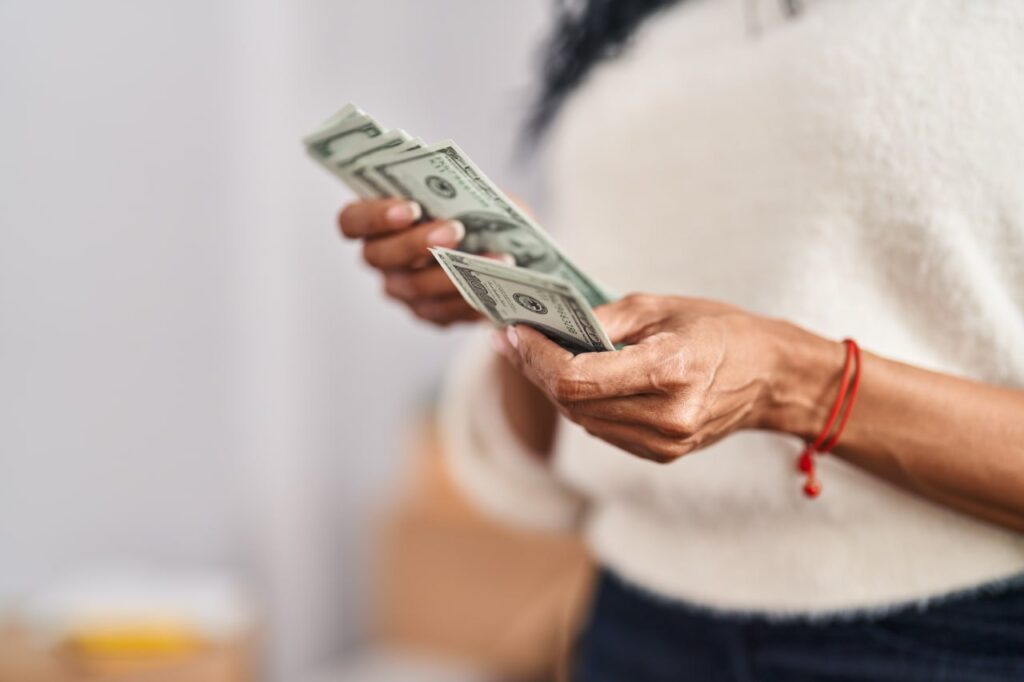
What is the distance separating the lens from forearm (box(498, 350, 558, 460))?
2.95 feet

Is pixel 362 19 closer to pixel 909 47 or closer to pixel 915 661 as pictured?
pixel 909 47

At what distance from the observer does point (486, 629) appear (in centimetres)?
208

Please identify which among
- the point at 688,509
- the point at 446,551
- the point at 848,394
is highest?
the point at 848,394

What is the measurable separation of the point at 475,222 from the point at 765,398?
24 centimetres

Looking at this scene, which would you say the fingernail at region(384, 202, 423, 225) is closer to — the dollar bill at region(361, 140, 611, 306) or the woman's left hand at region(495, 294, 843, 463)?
the dollar bill at region(361, 140, 611, 306)

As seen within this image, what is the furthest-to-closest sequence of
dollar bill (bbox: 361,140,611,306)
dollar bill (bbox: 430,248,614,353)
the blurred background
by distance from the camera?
the blurred background, dollar bill (bbox: 361,140,611,306), dollar bill (bbox: 430,248,614,353)

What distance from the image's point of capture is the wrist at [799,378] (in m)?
0.54

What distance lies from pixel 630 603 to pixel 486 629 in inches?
53.2

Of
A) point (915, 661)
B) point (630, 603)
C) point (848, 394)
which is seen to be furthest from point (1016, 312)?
point (630, 603)

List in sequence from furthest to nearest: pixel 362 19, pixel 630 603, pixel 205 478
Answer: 1. pixel 362 19
2. pixel 205 478
3. pixel 630 603

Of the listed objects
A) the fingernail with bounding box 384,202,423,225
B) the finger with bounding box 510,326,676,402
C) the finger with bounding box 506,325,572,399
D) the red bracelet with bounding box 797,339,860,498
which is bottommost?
the red bracelet with bounding box 797,339,860,498

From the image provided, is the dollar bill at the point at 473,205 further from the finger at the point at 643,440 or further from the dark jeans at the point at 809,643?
the dark jeans at the point at 809,643

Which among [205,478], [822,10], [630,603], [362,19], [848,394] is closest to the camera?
[848,394]

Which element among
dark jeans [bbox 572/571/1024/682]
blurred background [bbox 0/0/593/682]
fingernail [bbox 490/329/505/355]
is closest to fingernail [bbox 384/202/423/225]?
fingernail [bbox 490/329/505/355]
